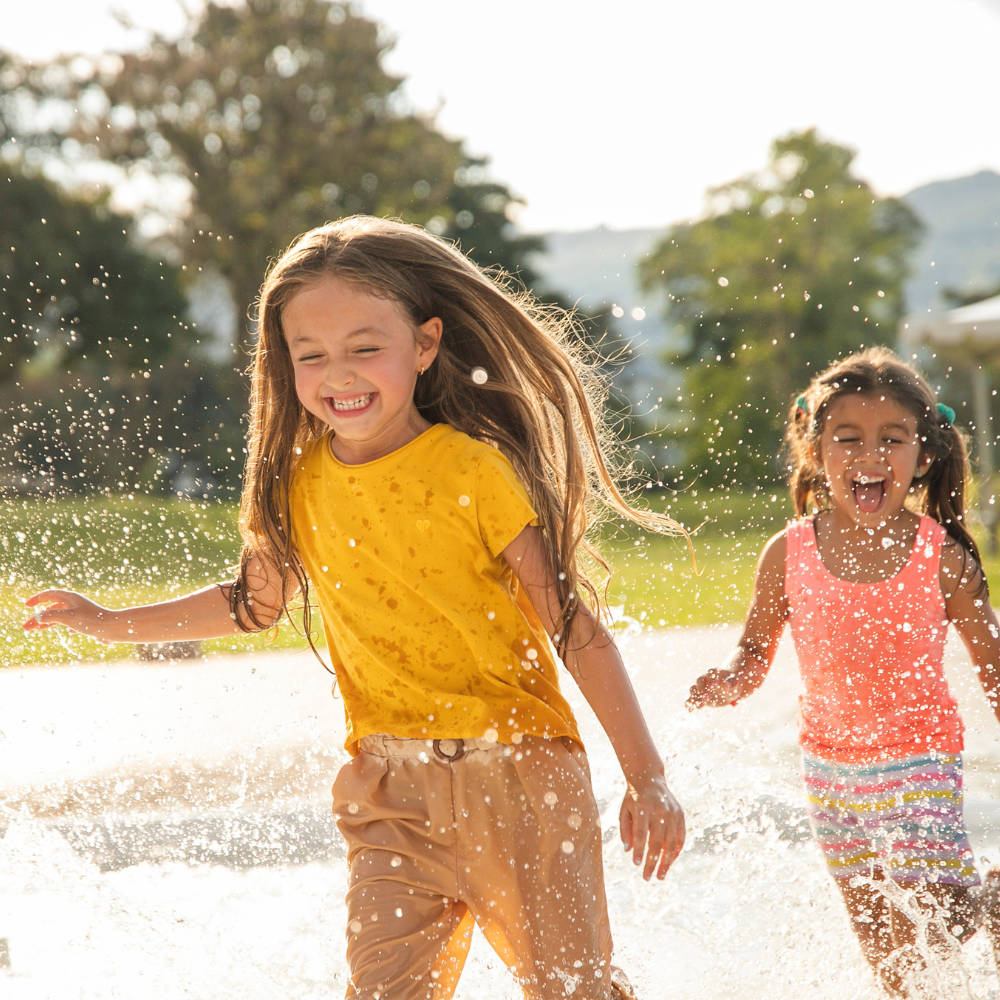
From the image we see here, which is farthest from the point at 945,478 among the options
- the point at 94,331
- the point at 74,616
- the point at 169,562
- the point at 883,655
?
the point at 94,331

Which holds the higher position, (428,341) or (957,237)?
(957,237)

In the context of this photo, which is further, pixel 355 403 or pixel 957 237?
pixel 957 237

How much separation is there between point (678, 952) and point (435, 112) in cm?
2053

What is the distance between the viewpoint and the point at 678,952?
2561 millimetres

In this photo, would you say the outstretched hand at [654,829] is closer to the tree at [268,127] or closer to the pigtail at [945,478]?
the pigtail at [945,478]

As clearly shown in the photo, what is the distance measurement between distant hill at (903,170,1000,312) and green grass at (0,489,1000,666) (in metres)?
15.0

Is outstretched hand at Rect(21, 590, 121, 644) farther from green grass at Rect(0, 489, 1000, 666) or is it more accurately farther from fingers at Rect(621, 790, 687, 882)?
green grass at Rect(0, 489, 1000, 666)

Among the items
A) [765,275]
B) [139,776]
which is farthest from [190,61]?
[139,776]

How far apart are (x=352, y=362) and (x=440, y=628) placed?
0.43 m

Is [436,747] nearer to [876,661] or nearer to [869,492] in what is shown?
[876,661]

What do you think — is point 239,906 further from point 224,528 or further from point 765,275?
point 765,275

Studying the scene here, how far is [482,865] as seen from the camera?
5.48 ft

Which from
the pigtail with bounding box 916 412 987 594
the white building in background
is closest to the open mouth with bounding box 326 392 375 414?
the pigtail with bounding box 916 412 987 594

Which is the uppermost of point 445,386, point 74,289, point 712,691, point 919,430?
point 74,289
